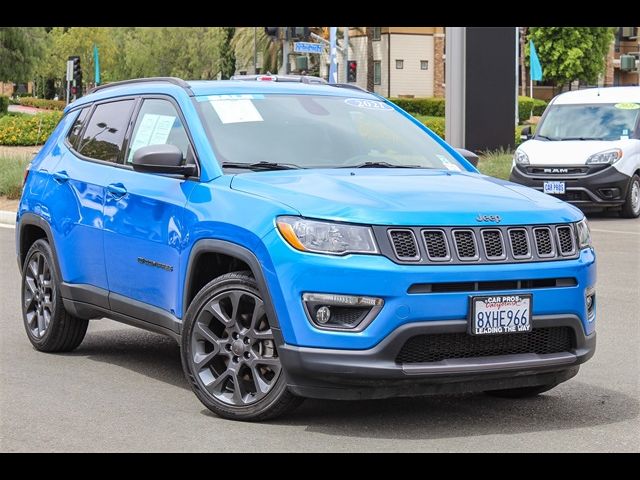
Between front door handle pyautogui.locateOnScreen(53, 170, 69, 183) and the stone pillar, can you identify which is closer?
front door handle pyautogui.locateOnScreen(53, 170, 69, 183)

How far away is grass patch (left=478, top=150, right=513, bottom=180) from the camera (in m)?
23.5

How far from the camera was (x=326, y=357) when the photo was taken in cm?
588

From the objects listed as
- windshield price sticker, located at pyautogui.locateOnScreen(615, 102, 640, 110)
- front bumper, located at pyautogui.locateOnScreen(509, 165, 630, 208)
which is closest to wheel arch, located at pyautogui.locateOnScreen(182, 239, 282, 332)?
front bumper, located at pyautogui.locateOnScreen(509, 165, 630, 208)

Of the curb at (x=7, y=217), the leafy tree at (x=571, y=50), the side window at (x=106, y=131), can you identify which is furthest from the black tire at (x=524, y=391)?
the leafy tree at (x=571, y=50)

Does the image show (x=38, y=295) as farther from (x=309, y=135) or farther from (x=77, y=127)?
(x=309, y=135)

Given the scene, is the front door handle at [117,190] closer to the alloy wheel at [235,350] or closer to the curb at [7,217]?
the alloy wheel at [235,350]

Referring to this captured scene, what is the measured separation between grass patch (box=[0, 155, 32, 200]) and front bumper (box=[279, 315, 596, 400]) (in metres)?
17.2

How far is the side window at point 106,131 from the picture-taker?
26.1ft

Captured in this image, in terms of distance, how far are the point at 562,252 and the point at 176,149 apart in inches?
83.8

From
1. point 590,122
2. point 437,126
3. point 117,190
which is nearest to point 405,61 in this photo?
point 437,126

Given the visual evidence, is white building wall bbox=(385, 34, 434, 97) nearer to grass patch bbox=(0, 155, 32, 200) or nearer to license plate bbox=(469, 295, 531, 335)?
grass patch bbox=(0, 155, 32, 200)
